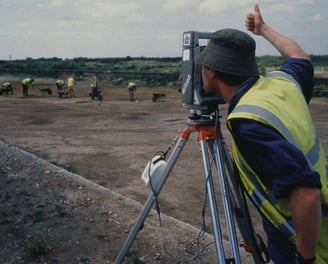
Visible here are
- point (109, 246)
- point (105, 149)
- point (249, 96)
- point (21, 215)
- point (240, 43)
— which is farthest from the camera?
point (105, 149)

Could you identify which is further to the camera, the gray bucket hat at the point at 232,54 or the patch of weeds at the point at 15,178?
the patch of weeds at the point at 15,178

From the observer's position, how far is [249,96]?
156cm

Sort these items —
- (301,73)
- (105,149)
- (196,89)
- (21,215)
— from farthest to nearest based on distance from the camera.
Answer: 1. (105,149)
2. (21,215)
3. (196,89)
4. (301,73)

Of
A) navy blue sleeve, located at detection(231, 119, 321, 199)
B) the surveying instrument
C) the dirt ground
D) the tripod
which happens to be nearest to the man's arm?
the surveying instrument

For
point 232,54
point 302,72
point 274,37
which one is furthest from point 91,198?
point 232,54

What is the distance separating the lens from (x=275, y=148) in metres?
1.42

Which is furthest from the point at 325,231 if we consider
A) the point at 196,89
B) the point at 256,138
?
the point at 196,89

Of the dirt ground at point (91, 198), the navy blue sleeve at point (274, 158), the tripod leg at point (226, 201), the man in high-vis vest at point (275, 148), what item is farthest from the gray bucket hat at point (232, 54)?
the dirt ground at point (91, 198)

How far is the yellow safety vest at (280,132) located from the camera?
Answer: 1488 millimetres

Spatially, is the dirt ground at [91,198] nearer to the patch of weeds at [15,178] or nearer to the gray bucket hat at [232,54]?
the patch of weeds at [15,178]

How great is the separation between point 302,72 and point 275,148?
0.71 meters

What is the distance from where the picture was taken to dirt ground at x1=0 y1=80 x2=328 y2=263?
140 inches

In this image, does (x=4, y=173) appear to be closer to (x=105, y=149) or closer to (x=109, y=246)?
(x=109, y=246)

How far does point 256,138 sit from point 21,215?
3328 millimetres
